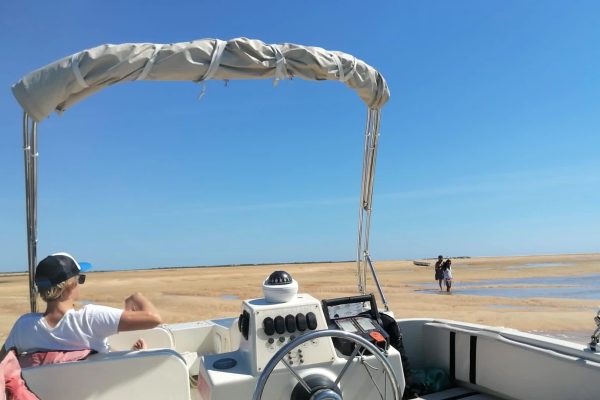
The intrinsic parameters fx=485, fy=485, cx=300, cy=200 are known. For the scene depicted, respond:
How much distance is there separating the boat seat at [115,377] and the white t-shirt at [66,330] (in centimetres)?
14

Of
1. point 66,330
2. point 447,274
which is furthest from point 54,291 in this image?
point 447,274

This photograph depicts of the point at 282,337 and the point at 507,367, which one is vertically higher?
the point at 282,337

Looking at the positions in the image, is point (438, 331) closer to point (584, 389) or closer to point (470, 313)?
point (584, 389)

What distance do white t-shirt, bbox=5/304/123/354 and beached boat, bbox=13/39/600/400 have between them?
149mm

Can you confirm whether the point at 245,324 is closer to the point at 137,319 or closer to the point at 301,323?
the point at 301,323

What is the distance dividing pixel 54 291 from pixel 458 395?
10.2 ft

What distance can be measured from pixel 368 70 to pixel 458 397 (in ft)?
9.04

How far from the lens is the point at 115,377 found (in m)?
2.73

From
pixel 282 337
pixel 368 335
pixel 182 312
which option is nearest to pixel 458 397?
pixel 368 335

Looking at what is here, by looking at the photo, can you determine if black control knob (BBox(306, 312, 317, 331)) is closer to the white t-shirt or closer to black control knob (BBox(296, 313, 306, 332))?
black control knob (BBox(296, 313, 306, 332))

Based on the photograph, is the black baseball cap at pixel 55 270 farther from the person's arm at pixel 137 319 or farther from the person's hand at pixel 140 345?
the person's hand at pixel 140 345

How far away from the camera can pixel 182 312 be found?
15070 millimetres

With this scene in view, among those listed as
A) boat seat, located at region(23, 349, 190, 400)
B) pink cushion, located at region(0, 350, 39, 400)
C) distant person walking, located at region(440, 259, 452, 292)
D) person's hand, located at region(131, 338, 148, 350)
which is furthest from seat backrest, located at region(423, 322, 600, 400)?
distant person walking, located at region(440, 259, 452, 292)

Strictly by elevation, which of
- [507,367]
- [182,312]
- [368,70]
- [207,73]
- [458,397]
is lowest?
[182,312]
